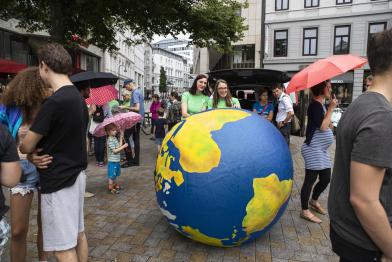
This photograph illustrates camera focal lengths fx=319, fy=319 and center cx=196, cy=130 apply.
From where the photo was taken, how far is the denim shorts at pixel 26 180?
277 centimetres

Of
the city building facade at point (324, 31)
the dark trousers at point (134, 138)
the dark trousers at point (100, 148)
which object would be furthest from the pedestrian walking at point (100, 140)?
A: the city building facade at point (324, 31)

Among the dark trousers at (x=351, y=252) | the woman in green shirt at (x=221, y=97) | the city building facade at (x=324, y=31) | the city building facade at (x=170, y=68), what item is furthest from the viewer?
the city building facade at (x=170, y=68)

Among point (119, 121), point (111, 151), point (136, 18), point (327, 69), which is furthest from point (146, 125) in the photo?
point (327, 69)

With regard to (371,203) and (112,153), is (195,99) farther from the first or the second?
(371,203)

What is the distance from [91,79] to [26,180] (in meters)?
3.66

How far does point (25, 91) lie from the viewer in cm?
273

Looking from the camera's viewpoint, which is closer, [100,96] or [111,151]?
[111,151]

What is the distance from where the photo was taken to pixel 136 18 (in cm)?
1105

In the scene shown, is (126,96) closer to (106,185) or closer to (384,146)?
(106,185)

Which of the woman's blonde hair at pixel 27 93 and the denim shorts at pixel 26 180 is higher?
the woman's blonde hair at pixel 27 93

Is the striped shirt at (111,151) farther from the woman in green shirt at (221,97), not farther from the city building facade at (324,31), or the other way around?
the city building facade at (324,31)

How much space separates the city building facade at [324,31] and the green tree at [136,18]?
17.2 metres

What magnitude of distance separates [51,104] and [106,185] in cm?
447

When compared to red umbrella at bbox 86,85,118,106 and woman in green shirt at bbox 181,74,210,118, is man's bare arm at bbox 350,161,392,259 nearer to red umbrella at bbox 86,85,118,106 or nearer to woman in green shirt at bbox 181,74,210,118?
woman in green shirt at bbox 181,74,210,118
